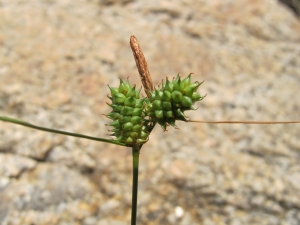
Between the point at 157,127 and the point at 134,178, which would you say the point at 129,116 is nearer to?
the point at 134,178

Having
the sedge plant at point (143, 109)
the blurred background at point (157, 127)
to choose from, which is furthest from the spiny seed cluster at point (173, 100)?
the blurred background at point (157, 127)

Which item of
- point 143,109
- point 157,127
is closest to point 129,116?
point 143,109

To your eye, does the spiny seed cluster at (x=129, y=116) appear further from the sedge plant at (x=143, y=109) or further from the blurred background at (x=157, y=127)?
the blurred background at (x=157, y=127)

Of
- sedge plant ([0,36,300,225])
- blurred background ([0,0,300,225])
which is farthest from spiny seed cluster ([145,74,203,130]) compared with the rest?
blurred background ([0,0,300,225])

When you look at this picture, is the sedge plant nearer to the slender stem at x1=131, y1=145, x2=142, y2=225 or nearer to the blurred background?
the slender stem at x1=131, y1=145, x2=142, y2=225

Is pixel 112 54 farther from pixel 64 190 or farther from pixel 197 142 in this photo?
pixel 64 190

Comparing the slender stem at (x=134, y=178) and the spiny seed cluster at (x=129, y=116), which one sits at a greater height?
the spiny seed cluster at (x=129, y=116)
